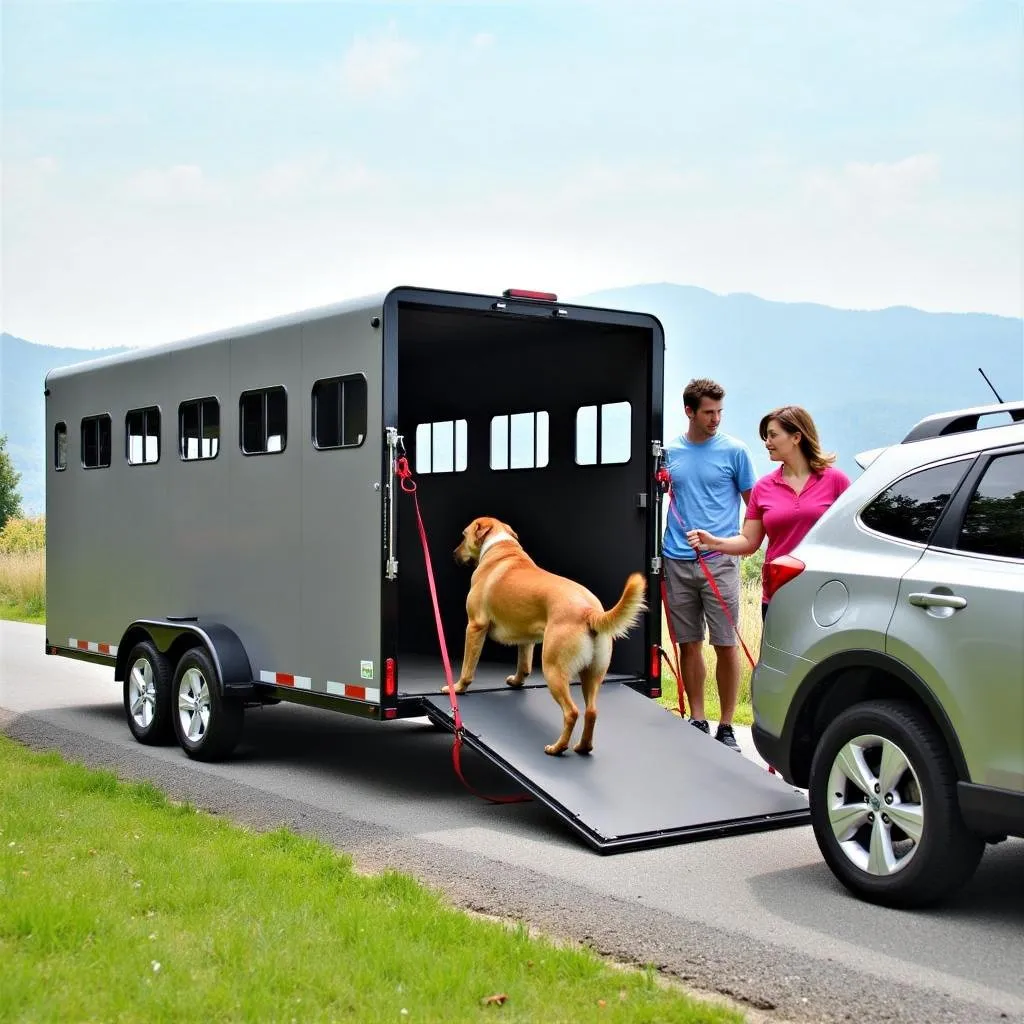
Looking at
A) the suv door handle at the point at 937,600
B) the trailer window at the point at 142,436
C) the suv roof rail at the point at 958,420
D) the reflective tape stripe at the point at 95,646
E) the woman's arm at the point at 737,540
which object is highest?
the trailer window at the point at 142,436

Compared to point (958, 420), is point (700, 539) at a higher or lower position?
lower

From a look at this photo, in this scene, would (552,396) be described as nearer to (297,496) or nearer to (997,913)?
(297,496)

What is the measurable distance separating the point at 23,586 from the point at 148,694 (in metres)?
15.7

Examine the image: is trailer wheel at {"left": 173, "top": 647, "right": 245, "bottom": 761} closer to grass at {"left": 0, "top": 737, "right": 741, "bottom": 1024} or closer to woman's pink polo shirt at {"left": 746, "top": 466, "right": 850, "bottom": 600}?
grass at {"left": 0, "top": 737, "right": 741, "bottom": 1024}

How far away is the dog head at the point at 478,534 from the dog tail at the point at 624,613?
1362 millimetres

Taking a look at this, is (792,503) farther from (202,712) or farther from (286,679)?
(202,712)

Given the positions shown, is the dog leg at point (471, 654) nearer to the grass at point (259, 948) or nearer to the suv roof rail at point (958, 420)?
the grass at point (259, 948)

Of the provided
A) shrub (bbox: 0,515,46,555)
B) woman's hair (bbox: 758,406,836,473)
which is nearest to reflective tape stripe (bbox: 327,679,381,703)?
woman's hair (bbox: 758,406,836,473)

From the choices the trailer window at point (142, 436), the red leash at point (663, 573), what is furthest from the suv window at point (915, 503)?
the trailer window at point (142, 436)

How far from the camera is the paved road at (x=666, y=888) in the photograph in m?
4.44

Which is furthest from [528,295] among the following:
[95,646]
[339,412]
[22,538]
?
[22,538]

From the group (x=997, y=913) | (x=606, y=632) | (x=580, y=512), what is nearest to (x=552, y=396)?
(x=580, y=512)

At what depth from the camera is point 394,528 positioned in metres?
7.36

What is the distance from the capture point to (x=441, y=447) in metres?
10.8
